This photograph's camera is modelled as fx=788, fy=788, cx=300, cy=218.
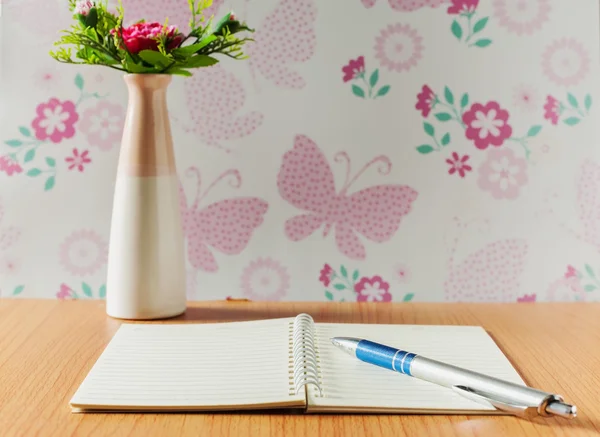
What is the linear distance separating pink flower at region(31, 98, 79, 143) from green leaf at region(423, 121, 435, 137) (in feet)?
1.76

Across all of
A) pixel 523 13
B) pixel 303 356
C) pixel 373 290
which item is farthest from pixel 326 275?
pixel 523 13

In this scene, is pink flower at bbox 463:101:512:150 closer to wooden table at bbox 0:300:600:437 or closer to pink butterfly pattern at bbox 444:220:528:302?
pink butterfly pattern at bbox 444:220:528:302

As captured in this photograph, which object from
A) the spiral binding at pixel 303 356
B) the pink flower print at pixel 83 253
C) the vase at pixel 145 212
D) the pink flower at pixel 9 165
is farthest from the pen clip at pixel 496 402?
the pink flower at pixel 9 165

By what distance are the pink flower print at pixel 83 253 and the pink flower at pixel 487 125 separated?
0.60 meters

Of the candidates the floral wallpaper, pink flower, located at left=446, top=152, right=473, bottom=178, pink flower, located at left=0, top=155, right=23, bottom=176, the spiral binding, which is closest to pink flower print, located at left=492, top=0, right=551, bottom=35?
the floral wallpaper

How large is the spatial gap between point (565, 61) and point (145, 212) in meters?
0.67

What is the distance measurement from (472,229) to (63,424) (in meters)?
0.73

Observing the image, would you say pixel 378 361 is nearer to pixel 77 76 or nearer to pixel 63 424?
pixel 63 424

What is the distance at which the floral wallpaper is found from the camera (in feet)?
3.93

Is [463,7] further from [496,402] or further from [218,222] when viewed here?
[496,402]

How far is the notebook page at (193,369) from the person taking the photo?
753 mm

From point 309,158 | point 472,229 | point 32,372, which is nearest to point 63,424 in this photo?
point 32,372

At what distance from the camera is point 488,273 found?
125cm

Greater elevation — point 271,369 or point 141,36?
point 141,36
